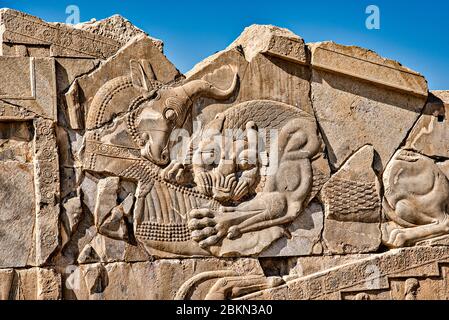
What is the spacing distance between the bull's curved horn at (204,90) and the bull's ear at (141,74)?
1.08ft

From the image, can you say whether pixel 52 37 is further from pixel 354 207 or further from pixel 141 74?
pixel 354 207

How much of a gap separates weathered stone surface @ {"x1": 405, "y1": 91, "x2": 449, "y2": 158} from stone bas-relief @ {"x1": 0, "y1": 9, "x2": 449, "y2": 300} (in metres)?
0.02

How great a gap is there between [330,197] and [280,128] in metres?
0.79

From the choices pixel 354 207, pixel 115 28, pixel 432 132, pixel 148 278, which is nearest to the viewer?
pixel 148 278

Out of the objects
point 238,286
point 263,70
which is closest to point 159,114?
point 263,70

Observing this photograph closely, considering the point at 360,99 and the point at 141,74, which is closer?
the point at 141,74

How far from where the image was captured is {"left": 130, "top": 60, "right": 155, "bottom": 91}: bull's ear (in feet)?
26.2

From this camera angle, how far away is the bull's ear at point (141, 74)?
26.2 feet

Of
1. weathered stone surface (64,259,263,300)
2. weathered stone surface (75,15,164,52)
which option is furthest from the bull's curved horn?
weathered stone surface (64,259,263,300)

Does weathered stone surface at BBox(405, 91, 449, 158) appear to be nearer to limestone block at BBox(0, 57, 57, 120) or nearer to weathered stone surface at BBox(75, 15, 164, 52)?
weathered stone surface at BBox(75, 15, 164, 52)

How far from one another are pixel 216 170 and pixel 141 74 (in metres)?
1.07

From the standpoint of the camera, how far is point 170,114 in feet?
26.2
